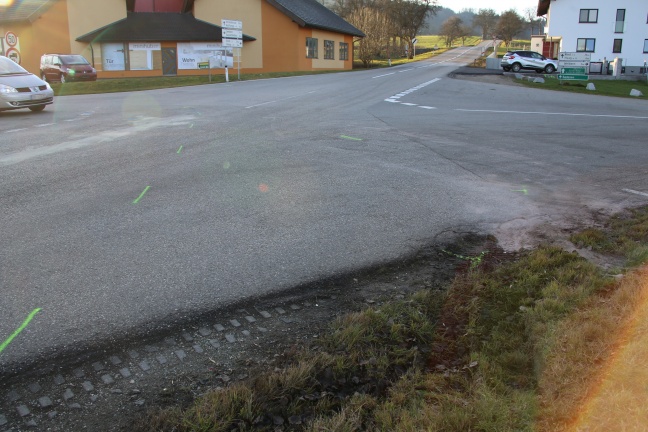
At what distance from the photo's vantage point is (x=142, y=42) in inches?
1714

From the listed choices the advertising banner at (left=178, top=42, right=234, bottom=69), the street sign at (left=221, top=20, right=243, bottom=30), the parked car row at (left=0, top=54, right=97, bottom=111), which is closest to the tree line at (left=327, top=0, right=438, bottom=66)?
the advertising banner at (left=178, top=42, right=234, bottom=69)

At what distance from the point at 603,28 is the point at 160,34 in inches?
1632

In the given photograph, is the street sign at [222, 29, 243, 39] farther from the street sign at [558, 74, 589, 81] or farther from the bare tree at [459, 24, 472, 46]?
the bare tree at [459, 24, 472, 46]

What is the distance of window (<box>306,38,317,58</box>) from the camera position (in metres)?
48.7

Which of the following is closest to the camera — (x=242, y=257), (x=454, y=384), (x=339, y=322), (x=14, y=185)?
(x=454, y=384)

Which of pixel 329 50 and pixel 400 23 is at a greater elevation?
pixel 400 23

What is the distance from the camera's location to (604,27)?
5466 centimetres

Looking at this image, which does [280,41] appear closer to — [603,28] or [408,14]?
[603,28]

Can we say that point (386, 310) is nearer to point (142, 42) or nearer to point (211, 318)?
point (211, 318)

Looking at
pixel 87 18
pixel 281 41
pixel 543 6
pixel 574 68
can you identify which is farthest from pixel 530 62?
pixel 87 18

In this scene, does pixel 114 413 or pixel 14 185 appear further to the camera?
pixel 14 185

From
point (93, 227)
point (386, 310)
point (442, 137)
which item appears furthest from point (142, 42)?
point (386, 310)

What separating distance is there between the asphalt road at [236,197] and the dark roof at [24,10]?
1257 inches

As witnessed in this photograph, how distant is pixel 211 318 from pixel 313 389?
3.94 feet
